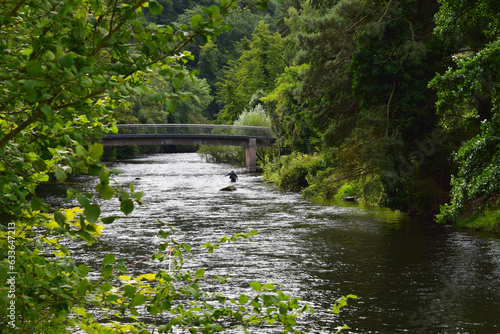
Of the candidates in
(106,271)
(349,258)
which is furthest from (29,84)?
(349,258)

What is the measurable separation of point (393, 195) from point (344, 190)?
8672 mm

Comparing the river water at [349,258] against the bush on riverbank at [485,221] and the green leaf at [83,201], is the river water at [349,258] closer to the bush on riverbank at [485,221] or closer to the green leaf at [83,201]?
the bush on riverbank at [485,221]

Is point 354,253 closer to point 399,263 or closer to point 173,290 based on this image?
point 399,263

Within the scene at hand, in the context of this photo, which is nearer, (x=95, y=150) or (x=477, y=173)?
(x=95, y=150)

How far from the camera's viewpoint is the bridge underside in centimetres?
5201

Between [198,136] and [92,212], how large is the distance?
51.7 m

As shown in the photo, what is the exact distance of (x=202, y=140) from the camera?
53969 millimetres

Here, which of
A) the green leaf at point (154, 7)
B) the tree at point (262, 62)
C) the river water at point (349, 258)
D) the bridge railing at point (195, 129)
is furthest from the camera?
the tree at point (262, 62)

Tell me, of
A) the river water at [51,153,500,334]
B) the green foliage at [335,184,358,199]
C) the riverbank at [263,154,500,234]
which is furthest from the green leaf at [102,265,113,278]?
the green foliage at [335,184,358,199]

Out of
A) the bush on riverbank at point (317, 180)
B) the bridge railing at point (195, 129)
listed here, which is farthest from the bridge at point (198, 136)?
the bush on riverbank at point (317, 180)

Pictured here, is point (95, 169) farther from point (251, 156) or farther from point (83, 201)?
point (251, 156)

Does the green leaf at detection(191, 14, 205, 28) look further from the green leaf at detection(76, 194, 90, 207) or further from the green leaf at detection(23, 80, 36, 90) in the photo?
the green leaf at detection(76, 194, 90, 207)

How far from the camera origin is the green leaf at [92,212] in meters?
2.44

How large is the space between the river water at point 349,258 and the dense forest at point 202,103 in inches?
53.5
